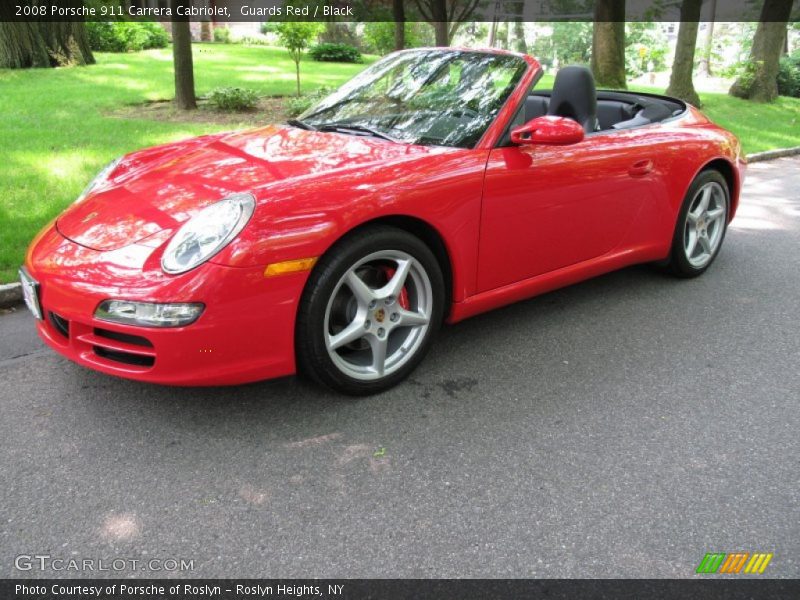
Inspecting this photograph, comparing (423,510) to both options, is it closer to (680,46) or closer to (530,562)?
(530,562)

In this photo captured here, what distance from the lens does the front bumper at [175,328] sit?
2.41 metres

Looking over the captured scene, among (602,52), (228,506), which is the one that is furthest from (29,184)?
(602,52)

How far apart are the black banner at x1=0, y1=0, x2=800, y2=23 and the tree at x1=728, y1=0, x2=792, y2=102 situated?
5 cm

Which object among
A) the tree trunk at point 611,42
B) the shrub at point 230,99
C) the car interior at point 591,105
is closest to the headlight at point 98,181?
the car interior at point 591,105

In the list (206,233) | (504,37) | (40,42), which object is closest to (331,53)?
(40,42)

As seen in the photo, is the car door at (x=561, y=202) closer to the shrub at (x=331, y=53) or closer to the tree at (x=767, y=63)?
the tree at (x=767, y=63)

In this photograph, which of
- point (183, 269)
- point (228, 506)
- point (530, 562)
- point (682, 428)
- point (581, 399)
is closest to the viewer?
point (530, 562)

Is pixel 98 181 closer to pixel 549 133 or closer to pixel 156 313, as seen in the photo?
pixel 156 313

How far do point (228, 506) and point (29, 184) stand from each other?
4.62 meters

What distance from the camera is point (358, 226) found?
9.07 ft

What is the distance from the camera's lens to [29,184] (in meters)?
5.77

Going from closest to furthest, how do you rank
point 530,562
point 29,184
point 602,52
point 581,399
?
point 530,562, point 581,399, point 29,184, point 602,52
